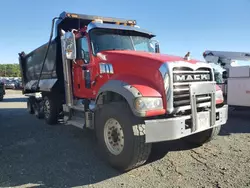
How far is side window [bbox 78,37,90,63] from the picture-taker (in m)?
5.56

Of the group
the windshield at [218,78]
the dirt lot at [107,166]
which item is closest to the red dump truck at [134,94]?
the dirt lot at [107,166]

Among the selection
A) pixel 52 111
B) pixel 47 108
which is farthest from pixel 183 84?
pixel 47 108

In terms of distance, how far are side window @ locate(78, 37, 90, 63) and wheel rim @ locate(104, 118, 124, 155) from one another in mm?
1817

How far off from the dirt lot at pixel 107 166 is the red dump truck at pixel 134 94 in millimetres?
332

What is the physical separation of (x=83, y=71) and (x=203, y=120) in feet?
9.80

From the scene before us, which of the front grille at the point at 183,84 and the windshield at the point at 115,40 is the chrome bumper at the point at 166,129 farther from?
the windshield at the point at 115,40

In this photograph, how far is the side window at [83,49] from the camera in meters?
5.56

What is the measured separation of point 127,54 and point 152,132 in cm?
165

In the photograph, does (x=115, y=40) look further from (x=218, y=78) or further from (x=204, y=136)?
(x=218, y=78)

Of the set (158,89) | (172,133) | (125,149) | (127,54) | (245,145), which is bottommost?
(245,145)

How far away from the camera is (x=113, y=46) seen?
5406 mm

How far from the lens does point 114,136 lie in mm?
4391

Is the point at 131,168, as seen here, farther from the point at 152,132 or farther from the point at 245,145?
the point at 245,145

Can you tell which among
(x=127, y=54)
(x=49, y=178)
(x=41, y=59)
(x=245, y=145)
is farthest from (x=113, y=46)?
(x=41, y=59)
